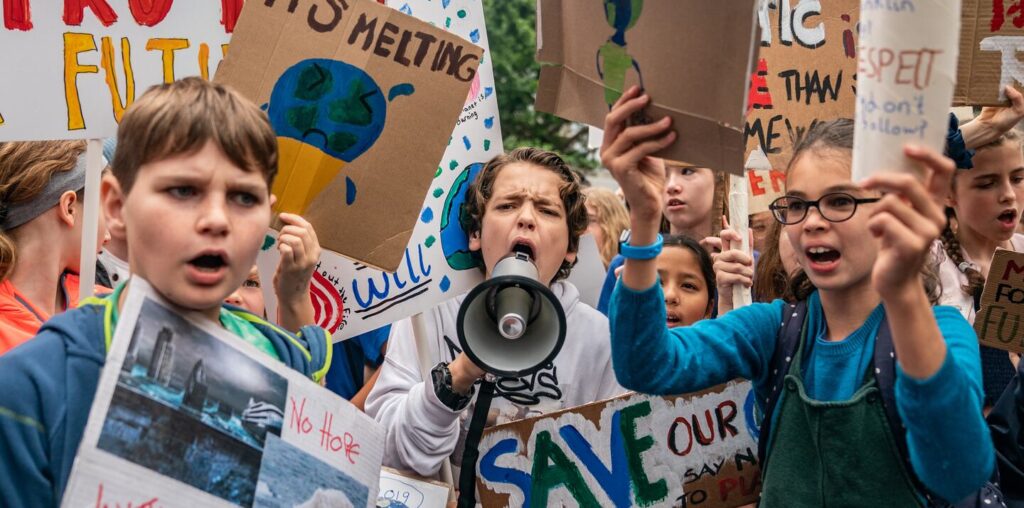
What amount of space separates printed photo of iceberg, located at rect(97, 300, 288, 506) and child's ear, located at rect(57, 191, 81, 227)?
1.43 m

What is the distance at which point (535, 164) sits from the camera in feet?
11.4

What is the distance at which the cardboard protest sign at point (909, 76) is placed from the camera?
→ 5.68 ft

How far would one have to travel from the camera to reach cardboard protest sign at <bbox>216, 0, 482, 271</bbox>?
2949 mm

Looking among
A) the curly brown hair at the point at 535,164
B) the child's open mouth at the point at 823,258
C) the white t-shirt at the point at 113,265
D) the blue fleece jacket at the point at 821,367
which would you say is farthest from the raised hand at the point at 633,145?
the white t-shirt at the point at 113,265

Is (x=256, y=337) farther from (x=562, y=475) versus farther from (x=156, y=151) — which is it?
(x=562, y=475)

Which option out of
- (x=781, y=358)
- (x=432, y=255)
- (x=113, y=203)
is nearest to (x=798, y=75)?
(x=432, y=255)

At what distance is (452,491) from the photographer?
119 inches

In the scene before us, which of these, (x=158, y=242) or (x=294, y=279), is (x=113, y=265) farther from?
(x=158, y=242)

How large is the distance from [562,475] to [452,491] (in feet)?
1.08

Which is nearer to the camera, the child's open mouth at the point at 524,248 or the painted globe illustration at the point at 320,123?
the painted globe illustration at the point at 320,123

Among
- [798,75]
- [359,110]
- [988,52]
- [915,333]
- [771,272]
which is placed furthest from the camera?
[771,272]

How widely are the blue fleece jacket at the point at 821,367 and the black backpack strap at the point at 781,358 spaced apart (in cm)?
2

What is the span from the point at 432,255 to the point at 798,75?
134cm

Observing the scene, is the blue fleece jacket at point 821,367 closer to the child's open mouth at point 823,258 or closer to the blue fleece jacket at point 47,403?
the child's open mouth at point 823,258
